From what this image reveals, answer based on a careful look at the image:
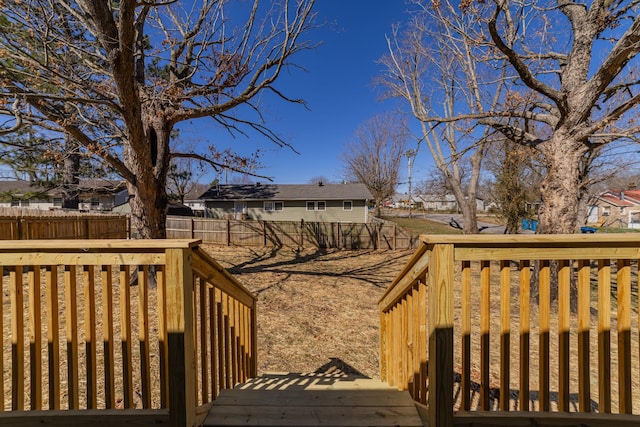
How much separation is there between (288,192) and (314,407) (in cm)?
2022

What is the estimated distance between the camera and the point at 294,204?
21.0 meters

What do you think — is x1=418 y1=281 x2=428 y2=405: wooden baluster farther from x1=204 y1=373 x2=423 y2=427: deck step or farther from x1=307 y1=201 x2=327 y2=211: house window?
x1=307 y1=201 x2=327 y2=211: house window

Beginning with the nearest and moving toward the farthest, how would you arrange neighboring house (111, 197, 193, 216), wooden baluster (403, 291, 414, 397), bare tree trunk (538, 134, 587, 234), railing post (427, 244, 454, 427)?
railing post (427, 244, 454, 427)
wooden baluster (403, 291, 414, 397)
bare tree trunk (538, 134, 587, 234)
neighboring house (111, 197, 193, 216)

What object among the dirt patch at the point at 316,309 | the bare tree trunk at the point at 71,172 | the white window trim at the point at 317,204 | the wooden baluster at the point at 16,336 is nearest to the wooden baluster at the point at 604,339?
the dirt patch at the point at 316,309

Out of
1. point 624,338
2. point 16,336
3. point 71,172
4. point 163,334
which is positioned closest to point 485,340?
point 624,338

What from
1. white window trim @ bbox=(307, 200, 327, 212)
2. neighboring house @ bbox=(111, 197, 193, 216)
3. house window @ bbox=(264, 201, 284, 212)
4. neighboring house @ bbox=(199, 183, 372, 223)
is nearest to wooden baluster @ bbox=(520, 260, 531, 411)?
neighboring house @ bbox=(199, 183, 372, 223)

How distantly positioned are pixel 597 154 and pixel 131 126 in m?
14.2

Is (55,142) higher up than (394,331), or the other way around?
(55,142)

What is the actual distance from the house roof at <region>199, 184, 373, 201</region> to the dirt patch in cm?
993

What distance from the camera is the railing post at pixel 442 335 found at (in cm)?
151

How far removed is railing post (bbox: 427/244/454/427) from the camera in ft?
4.97

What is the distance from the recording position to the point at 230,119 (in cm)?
627

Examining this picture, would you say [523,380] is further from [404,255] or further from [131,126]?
[404,255]

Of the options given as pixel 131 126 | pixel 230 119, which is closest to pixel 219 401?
pixel 131 126
